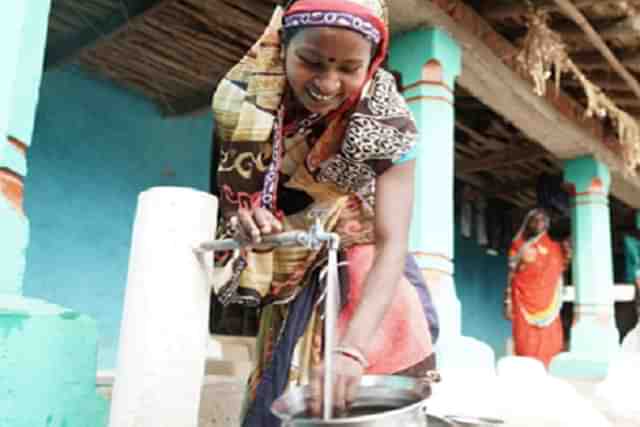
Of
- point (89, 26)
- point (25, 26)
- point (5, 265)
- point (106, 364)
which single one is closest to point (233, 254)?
point (5, 265)

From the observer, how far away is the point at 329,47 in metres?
1.12

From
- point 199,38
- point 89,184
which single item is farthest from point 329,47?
point 89,184

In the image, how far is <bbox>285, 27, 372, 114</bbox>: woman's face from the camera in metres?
1.12

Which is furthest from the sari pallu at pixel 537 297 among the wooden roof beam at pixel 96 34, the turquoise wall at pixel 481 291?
the wooden roof beam at pixel 96 34

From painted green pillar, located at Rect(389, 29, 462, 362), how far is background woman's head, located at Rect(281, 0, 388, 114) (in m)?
1.77

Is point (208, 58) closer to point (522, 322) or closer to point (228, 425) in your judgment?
point (228, 425)

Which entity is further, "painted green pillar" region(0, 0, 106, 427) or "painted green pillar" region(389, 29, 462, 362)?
"painted green pillar" region(389, 29, 462, 362)

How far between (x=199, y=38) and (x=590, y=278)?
3548 mm

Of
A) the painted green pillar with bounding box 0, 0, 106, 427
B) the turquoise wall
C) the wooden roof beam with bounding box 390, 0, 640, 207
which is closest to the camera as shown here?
the painted green pillar with bounding box 0, 0, 106, 427

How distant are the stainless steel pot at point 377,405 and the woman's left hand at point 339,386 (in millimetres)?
13

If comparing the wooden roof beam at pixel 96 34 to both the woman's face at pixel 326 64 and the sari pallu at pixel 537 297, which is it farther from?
the sari pallu at pixel 537 297

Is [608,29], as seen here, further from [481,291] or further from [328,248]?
[481,291]

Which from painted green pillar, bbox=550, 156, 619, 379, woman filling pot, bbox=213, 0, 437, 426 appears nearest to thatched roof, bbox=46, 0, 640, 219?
painted green pillar, bbox=550, 156, 619, 379

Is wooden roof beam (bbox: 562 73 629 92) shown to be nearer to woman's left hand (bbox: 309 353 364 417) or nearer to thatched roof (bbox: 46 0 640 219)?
thatched roof (bbox: 46 0 640 219)
